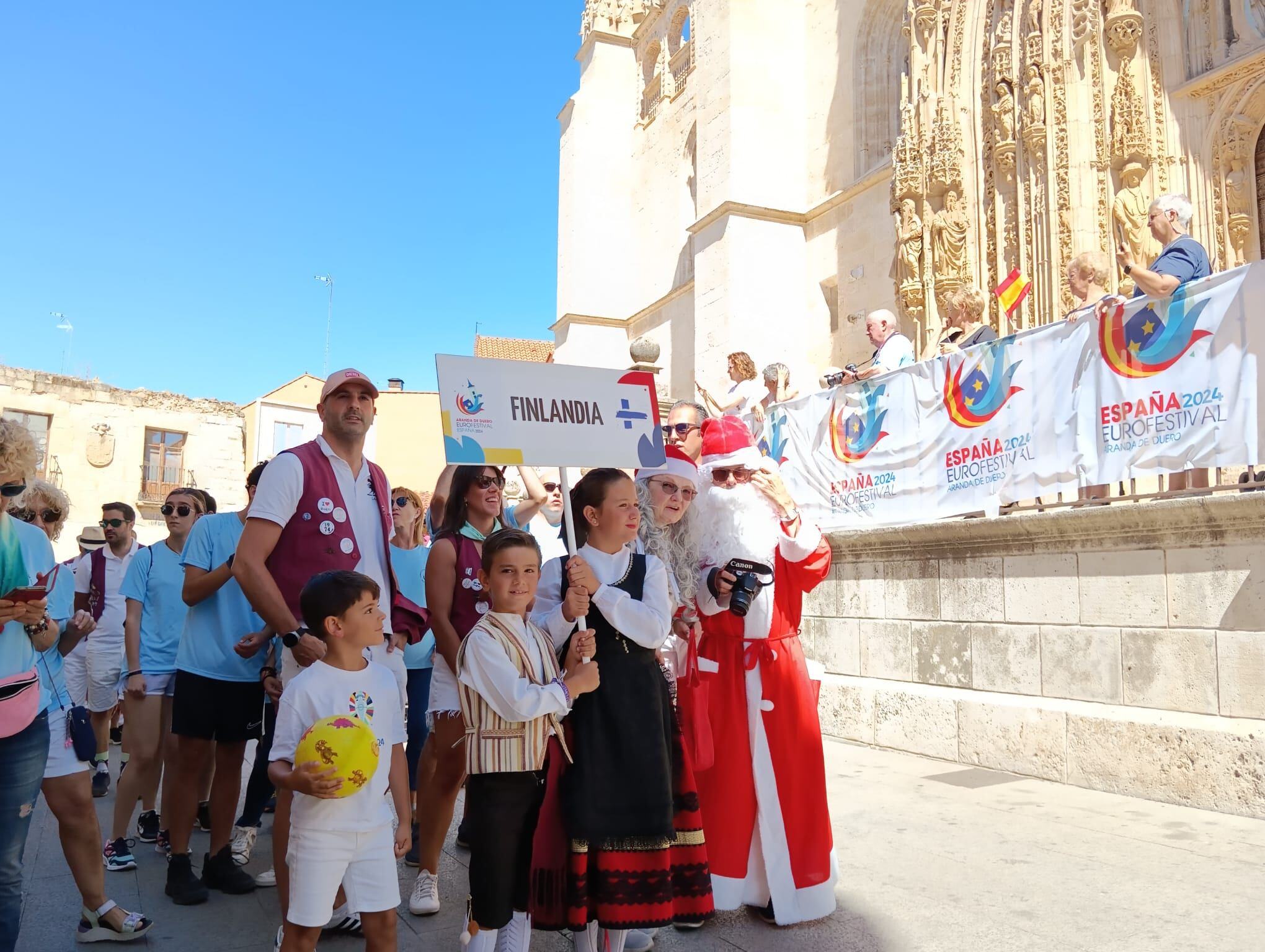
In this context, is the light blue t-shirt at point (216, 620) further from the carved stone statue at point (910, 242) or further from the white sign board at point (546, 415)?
the carved stone statue at point (910, 242)

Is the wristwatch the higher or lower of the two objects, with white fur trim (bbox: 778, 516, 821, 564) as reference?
lower

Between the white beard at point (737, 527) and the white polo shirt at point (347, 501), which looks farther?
the white beard at point (737, 527)

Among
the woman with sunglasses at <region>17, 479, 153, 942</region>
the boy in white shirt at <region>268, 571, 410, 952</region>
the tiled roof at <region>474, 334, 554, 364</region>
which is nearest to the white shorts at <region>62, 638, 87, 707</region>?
the woman with sunglasses at <region>17, 479, 153, 942</region>

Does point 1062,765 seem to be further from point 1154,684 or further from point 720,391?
point 720,391

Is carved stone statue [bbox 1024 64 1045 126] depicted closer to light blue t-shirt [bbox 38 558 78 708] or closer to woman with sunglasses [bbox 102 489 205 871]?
woman with sunglasses [bbox 102 489 205 871]

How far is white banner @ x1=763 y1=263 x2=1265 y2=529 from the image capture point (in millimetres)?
5297

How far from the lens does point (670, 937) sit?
3.57 meters

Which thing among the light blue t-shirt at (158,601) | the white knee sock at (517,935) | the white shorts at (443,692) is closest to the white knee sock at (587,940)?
the white knee sock at (517,935)

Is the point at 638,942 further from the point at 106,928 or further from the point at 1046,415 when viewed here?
the point at 1046,415

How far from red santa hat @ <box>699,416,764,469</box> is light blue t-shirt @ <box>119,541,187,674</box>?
9.56 feet

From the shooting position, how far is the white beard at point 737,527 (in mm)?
3924

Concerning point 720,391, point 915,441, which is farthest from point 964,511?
point 720,391

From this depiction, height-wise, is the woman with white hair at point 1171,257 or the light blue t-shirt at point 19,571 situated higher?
the woman with white hair at point 1171,257

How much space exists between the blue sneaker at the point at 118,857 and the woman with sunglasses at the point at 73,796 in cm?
89
